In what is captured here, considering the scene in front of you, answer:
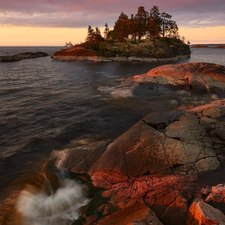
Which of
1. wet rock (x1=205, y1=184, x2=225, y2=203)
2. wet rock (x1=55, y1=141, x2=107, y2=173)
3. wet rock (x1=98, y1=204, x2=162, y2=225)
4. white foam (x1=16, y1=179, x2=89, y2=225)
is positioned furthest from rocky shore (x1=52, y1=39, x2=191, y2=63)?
wet rock (x1=98, y1=204, x2=162, y2=225)

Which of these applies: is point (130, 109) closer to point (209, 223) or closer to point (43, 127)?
point (43, 127)

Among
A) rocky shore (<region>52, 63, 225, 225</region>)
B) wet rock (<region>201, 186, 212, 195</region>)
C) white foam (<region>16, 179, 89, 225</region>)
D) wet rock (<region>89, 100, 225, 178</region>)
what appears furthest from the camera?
wet rock (<region>89, 100, 225, 178</region>)

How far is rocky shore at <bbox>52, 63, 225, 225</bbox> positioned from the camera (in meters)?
5.41

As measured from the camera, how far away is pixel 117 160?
834 cm

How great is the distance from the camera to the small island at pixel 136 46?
66.8 metres

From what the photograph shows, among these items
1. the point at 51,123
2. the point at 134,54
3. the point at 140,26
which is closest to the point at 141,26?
the point at 140,26

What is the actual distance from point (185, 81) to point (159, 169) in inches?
714

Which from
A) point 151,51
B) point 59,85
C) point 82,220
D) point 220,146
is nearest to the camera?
point 82,220

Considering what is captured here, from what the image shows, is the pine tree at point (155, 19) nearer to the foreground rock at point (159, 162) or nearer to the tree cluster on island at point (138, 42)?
the tree cluster on island at point (138, 42)

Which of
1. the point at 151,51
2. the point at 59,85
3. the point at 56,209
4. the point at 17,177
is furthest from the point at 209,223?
the point at 151,51

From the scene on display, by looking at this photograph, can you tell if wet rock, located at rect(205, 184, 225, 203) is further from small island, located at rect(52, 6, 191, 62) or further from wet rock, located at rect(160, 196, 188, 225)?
small island, located at rect(52, 6, 191, 62)

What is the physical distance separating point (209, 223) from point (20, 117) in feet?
53.2

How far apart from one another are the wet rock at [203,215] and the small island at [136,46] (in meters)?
63.9

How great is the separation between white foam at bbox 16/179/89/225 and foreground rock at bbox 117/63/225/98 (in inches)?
660
